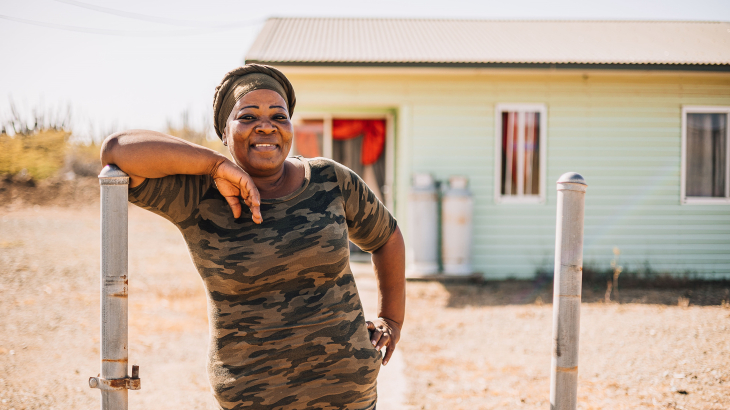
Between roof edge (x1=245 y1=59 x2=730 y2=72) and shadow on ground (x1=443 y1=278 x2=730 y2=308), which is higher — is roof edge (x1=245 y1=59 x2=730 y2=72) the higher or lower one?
the higher one

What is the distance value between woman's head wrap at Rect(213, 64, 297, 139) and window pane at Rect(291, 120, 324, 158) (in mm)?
7279

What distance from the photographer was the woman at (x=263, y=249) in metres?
1.53

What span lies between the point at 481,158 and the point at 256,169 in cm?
709

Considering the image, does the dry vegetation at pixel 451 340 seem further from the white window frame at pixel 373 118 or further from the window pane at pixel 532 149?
Result: the white window frame at pixel 373 118

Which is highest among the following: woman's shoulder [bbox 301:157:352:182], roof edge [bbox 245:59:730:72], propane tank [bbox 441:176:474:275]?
roof edge [bbox 245:59:730:72]

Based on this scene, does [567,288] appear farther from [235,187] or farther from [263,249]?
[235,187]

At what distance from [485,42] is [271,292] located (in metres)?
8.87

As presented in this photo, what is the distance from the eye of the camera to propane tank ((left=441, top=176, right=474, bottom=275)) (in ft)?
25.1

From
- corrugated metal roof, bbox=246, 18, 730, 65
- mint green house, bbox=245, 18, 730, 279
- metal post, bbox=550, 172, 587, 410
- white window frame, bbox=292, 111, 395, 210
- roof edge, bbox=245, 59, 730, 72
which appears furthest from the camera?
white window frame, bbox=292, 111, 395, 210

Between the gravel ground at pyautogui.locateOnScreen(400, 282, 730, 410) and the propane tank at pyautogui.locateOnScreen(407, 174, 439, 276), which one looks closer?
the gravel ground at pyautogui.locateOnScreen(400, 282, 730, 410)

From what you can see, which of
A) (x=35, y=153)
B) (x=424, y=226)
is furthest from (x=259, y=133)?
(x=35, y=153)

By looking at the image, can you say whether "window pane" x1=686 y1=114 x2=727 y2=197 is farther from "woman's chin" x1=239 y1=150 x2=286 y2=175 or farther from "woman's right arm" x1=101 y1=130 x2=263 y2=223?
"woman's right arm" x1=101 y1=130 x2=263 y2=223

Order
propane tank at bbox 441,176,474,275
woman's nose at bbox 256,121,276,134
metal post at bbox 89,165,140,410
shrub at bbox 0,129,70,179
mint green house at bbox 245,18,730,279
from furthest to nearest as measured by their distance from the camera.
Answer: shrub at bbox 0,129,70,179 < mint green house at bbox 245,18,730,279 < propane tank at bbox 441,176,474,275 < woman's nose at bbox 256,121,276,134 < metal post at bbox 89,165,140,410

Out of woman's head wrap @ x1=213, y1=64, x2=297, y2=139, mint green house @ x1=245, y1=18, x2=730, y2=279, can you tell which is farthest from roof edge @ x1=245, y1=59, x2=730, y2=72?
woman's head wrap @ x1=213, y1=64, x2=297, y2=139
